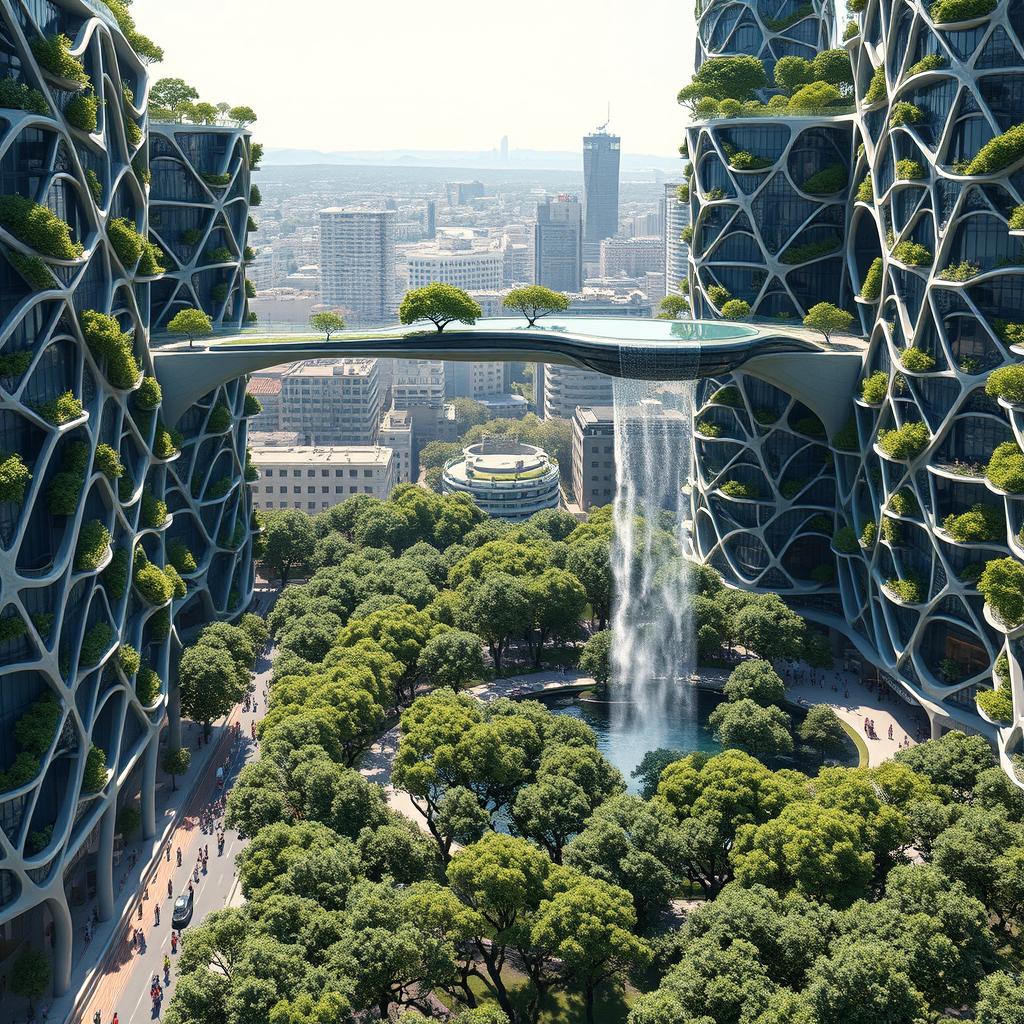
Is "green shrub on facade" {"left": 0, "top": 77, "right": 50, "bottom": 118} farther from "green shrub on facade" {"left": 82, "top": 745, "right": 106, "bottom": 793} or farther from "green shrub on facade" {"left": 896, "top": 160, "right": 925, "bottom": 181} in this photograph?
"green shrub on facade" {"left": 896, "top": 160, "right": 925, "bottom": 181}

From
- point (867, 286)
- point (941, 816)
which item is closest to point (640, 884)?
point (941, 816)

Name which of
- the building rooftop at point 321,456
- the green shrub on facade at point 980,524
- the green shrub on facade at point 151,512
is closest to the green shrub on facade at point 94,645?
the green shrub on facade at point 151,512

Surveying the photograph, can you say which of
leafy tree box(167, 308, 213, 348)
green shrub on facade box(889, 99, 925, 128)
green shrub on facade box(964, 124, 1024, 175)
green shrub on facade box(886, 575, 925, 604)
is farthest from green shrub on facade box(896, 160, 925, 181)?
leafy tree box(167, 308, 213, 348)

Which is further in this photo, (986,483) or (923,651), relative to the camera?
(923,651)

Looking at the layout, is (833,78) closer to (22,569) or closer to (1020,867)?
(1020,867)

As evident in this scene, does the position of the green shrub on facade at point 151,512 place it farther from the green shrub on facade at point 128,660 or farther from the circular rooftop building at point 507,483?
the circular rooftop building at point 507,483

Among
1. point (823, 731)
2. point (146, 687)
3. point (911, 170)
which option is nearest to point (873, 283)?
point (911, 170)
